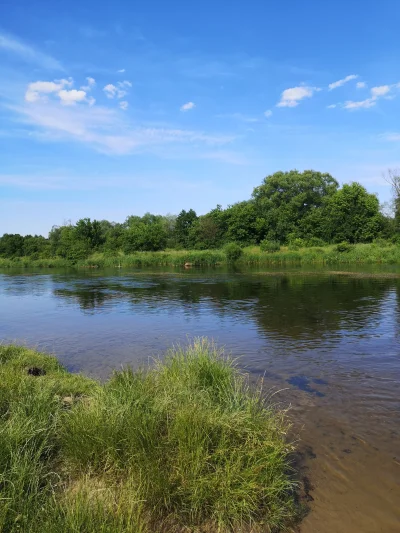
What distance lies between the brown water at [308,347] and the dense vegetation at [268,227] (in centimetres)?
4171

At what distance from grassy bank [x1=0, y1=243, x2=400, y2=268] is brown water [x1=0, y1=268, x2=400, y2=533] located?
2704 centimetres

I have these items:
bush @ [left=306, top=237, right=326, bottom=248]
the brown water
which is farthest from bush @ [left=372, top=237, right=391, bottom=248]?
the brown water

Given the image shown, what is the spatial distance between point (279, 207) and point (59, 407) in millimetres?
82135

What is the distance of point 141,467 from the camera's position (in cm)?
429

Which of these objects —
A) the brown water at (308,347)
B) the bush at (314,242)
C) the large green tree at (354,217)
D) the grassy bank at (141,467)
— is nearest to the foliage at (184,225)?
the bush at (314,242)

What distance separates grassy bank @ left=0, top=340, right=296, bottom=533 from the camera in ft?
12.1

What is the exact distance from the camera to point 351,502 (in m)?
4.85

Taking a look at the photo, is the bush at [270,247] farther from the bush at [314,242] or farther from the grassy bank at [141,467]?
the grassy bank at [141,467]

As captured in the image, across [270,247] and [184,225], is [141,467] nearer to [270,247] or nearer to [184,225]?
[270,247]

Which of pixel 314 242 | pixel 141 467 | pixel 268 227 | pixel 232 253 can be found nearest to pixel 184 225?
pixel 268 227

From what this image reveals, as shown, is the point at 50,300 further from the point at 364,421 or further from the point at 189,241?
the point at 189,241

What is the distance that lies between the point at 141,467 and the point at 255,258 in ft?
190

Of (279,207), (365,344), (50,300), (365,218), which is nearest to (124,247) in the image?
(279,207)

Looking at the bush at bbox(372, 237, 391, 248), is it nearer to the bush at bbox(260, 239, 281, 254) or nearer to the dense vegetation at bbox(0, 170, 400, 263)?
the dense vegetation at bbox(0, 170, 400, 263)
